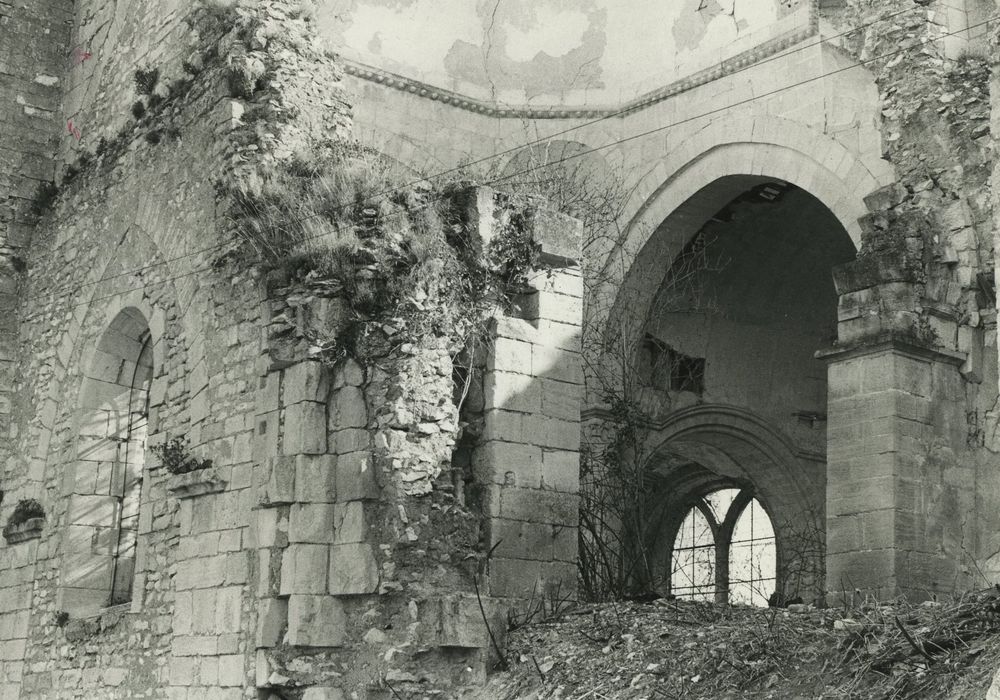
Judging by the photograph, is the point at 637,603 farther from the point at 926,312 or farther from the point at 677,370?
the point at 677,370

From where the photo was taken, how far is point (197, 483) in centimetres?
815

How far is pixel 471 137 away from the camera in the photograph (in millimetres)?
14547

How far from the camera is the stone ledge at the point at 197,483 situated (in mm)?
8023

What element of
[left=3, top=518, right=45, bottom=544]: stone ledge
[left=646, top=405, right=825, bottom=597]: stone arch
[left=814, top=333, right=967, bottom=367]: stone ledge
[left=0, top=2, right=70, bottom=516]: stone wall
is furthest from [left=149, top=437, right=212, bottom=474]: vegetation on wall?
[left=646, top=405, right=825, bottom=597]: stone arch

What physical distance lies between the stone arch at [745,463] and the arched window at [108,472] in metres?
5.66

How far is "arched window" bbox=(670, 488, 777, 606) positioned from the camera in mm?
14461

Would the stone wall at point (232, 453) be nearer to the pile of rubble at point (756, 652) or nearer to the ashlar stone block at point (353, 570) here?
the ashlar stone block at point (353, 570)

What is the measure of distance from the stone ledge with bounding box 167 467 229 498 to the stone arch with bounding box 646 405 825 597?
644 cm

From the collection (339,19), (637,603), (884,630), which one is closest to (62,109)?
(339,19)

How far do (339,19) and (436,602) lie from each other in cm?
853

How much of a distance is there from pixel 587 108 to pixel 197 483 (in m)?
7.71

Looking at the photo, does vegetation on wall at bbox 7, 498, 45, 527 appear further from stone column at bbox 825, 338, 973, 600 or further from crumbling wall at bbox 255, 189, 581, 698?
stone column at bbox 825, 338, 973, 600

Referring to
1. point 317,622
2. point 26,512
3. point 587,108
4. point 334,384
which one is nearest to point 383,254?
point 334,384

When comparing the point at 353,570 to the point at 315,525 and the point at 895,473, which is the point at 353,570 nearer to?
the point at 315,525
